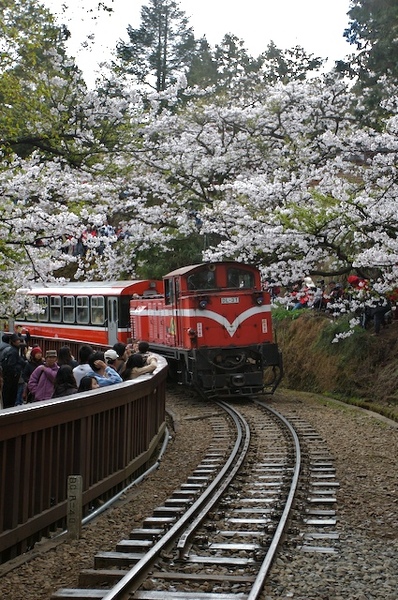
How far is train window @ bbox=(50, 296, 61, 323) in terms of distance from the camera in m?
32.9

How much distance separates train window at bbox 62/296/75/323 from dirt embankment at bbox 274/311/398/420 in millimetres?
8190

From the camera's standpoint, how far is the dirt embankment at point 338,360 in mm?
21938

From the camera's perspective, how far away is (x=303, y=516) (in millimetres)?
8555

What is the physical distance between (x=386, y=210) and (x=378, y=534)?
1047cm

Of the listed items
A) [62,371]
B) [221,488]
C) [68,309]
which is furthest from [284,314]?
[62,371]

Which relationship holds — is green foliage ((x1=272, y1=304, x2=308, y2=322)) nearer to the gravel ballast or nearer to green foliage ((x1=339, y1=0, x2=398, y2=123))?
green foliage ((x1=339, y1=0, x2=398, y2=123))

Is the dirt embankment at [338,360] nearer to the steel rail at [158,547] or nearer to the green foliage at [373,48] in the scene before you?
the green foliage at [373,48]

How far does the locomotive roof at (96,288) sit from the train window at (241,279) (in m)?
6.08

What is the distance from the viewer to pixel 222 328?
21.0 m

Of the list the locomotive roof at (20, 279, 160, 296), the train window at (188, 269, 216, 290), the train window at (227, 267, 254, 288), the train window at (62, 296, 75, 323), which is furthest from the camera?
the train window at (62, 296, 75, 323)

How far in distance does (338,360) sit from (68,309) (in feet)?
39.4

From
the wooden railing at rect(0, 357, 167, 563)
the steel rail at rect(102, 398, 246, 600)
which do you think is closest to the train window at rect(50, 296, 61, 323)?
the wooden railing at rect(0, 357, 167, 563)

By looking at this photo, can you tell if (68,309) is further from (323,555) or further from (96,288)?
(323,555)

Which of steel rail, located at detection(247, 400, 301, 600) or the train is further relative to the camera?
the train
